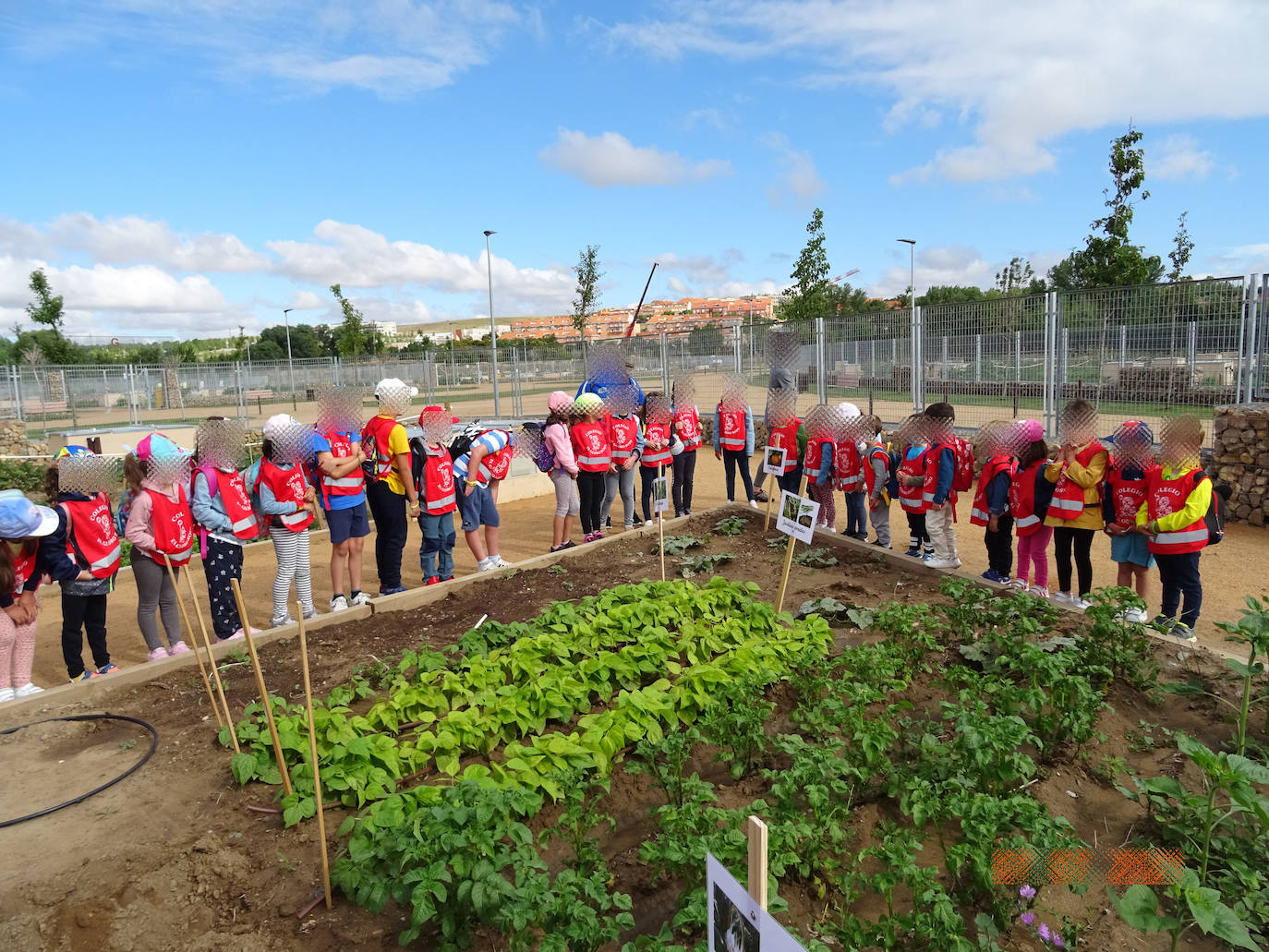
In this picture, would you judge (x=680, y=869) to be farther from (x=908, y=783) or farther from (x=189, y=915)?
(x=189, y=915)

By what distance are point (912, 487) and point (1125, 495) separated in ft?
6.02

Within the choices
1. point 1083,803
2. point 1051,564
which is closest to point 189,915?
point 1083,803

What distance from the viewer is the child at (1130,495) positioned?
16.7 ft

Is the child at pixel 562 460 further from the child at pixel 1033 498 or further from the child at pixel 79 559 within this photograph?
the child at pixel 1033 498

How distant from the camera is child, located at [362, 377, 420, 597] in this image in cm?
657

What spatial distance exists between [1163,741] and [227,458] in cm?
590

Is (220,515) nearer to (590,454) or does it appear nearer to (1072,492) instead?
(590,454)

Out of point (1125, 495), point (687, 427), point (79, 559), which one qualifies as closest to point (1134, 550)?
point (1125, 495)

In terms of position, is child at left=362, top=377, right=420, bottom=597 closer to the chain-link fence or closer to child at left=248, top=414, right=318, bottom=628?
child at left=248, top=414, right=318, bottom=628

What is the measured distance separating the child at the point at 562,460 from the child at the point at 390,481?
5.47 feet

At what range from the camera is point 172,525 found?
210 inches

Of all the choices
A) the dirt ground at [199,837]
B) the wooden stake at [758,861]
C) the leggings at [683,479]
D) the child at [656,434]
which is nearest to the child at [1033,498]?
the dirt ground at [199,837]

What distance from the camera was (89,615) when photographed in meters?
5.35

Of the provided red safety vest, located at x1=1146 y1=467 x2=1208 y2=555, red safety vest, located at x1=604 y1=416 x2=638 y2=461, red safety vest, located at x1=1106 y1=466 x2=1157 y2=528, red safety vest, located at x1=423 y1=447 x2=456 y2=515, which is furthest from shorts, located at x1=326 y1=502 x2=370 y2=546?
red safety vest, located at x1=1146 y1=467 x2=1208 y2=555
